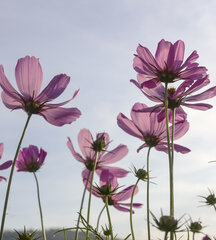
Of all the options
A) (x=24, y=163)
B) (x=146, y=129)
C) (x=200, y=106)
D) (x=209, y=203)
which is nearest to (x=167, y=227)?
(x=200, y=106)

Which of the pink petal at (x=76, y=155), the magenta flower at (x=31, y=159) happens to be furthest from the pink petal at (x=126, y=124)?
the magenta flower at (x=31, y=159)

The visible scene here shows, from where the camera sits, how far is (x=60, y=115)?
3.82 feet

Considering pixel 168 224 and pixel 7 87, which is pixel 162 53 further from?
pixel 168 224

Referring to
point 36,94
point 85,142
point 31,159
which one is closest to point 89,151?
point 85,142

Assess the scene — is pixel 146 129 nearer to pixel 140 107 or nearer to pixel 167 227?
pixel 140 107

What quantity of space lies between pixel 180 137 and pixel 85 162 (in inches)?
19.3

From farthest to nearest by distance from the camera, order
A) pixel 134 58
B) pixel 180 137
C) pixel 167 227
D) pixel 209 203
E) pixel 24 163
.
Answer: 1. pixel 24 163
2. pixel 209 203
3. pixel 180 137
4. pixel 134 58
5. pixel 167 227

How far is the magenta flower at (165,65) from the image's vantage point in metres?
1.04

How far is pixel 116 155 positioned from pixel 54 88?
0.59 metres

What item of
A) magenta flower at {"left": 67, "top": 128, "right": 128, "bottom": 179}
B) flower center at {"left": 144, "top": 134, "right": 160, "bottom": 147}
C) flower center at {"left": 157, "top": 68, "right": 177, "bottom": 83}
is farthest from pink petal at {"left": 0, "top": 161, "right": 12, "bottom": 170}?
flower center at {"left": 157, "top": 68, "right": 177, "bottom": 83}

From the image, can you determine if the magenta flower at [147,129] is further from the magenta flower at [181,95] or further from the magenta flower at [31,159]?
the magenta flower at [31,159]

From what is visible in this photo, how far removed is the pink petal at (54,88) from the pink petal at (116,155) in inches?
21.8

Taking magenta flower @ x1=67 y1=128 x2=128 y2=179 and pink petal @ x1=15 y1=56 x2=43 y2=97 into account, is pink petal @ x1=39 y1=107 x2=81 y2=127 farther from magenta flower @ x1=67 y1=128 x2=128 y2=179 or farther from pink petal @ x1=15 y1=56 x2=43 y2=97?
magenta flower @ x1=67 y1=128 x2=128 y2=179

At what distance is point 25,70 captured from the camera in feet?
3.68
